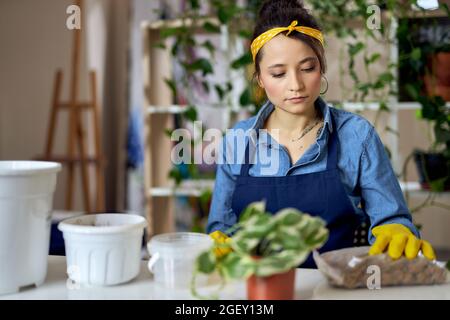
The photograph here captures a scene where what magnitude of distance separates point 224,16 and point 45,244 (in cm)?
188

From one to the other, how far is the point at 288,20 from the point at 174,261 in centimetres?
73

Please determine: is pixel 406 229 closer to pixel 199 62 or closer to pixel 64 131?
pixel 199 62

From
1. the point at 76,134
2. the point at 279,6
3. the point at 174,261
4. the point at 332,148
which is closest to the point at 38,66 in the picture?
the point at 76,134

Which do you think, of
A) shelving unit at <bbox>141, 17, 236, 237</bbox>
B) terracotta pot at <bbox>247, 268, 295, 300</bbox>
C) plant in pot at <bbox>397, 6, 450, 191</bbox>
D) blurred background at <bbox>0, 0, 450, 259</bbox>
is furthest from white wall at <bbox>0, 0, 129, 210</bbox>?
terracotta pot at <bbox>247, 268, 295, 300</bbox>

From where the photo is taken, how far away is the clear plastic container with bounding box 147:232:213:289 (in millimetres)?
955

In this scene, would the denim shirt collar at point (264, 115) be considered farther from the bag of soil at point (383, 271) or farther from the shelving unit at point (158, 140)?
the shelving unit at point (158, 140)

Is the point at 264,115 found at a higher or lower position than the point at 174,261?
higher

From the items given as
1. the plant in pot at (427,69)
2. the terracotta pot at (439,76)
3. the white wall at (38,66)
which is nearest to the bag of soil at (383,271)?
the plant in pot at (427,69)

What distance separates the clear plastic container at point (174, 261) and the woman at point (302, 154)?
19.7 inches

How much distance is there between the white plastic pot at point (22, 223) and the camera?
3.09 ft

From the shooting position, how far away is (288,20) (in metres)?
1.38

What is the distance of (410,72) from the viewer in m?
2.60
